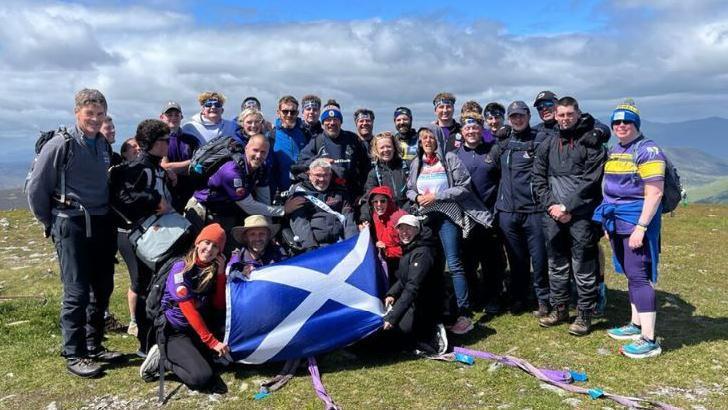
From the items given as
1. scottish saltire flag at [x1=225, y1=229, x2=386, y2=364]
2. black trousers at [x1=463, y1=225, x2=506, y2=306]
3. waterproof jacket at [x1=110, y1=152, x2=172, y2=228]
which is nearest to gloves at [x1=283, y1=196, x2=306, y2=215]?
scottish saltire flag at [x1=225, y1=229, x2=386, y2=364]

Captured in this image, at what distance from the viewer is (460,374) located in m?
8.59

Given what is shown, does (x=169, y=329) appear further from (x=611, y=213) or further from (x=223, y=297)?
(x=611, y=213)

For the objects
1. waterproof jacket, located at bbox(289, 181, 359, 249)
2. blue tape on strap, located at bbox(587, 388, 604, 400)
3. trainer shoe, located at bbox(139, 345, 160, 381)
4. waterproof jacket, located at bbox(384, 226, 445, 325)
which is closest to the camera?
blue tape on strap, located at bbox(587, 388, 604, 400)

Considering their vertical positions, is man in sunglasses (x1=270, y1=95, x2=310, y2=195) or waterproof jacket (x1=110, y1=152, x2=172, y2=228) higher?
man in sunglasses (x1=270, y1=95, x2=310, y2=195)

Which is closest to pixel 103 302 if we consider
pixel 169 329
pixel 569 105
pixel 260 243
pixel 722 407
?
pixel 169 329

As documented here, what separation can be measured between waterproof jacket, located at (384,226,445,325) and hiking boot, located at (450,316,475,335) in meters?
0.73

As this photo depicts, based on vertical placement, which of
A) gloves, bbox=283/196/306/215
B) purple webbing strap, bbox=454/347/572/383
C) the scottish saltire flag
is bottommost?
purple webbing strap, bbox=454/347/572/383

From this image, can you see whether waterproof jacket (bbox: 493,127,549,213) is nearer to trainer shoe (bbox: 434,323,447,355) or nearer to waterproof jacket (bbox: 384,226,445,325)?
waterproof jacket (bbox: 384,226,445,325)

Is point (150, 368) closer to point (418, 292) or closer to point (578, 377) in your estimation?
point (418, 292)

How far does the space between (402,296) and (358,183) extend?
3.27 metres

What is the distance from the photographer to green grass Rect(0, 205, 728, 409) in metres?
7.80

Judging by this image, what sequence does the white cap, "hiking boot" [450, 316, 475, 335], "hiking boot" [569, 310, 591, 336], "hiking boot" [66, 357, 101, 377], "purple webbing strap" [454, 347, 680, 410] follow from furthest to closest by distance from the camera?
"hiking boot" [450, 316, 475, 335] → "hiking boot" [569, 310, 591, 336] → the white cap → "hiking boot" [66, 357, 101, 377] → "purple webbing strap" [454, 347, 680, 410]

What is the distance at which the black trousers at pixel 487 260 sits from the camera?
37.9ft

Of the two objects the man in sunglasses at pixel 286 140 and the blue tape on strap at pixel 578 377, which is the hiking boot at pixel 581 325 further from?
the man in sunglasses at pixel 286 140
